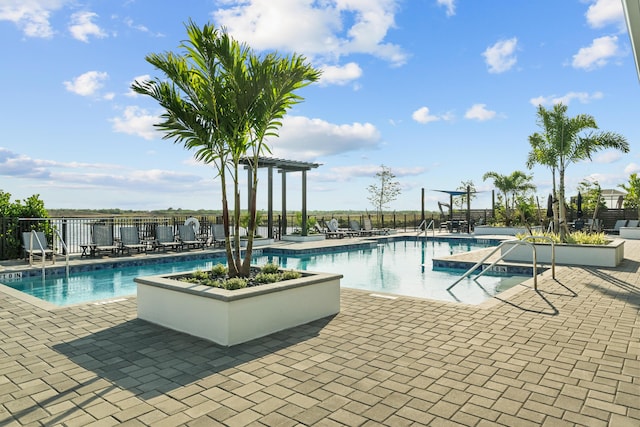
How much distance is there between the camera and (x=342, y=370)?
312 cm

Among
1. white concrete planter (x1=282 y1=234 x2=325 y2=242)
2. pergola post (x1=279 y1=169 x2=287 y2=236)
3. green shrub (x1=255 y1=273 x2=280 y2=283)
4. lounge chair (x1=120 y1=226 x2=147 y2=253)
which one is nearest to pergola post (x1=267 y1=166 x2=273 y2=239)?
white concrete planter (x1=282 y1=234 x2=325 y2=242)

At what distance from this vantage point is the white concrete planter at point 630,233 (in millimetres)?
17469

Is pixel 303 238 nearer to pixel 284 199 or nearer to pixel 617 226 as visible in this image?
pixel 284 199

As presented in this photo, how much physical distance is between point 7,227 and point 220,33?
8.77 m

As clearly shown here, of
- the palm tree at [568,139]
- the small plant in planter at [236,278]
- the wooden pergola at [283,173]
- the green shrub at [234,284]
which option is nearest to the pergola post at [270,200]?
the wooden pergola at [283,173]

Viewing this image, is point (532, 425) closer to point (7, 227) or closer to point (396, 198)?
point (7, 227)

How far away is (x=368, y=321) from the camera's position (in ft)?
15.0

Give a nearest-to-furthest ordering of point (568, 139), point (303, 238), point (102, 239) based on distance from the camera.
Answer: point (102, 239) < point (568, 139) < point (303, 238)

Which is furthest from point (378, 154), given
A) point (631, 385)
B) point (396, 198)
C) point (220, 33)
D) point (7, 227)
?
point (631, 385)

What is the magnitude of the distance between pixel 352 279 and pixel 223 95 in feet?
18.6

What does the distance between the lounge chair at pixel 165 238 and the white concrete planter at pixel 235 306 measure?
25.8ft

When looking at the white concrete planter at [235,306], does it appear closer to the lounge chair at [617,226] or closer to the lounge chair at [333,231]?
the lounge chair at [333,231]

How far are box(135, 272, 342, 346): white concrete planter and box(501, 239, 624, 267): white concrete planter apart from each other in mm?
6817

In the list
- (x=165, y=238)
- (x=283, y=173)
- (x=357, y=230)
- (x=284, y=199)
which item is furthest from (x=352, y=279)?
(x=357, y=230)
